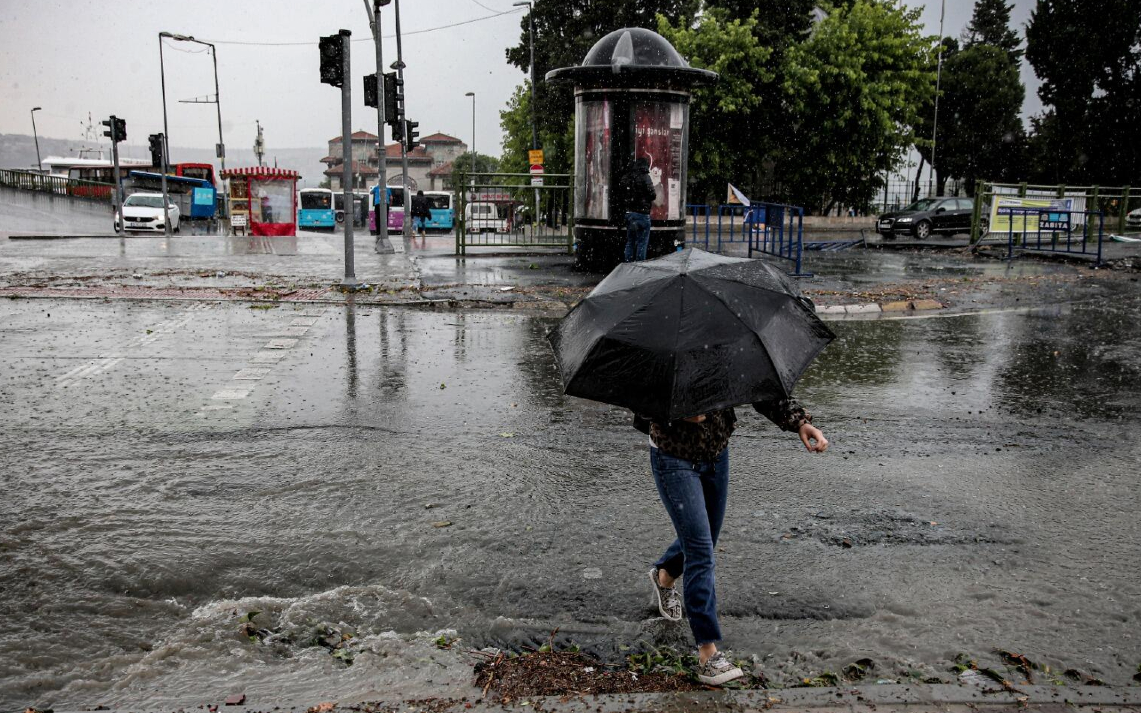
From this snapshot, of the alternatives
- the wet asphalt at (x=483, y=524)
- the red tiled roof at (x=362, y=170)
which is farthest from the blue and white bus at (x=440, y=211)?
the red tiled roof at (x=362, y=170)

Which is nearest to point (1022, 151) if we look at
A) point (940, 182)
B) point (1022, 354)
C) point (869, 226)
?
point (940, 182)

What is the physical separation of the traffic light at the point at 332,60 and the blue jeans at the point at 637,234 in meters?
4.84

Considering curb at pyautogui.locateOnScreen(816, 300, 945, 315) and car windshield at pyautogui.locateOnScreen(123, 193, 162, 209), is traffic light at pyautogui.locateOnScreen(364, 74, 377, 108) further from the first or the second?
car windshield at pyautogui.locateOnScreen(123, 193, 162, 209)

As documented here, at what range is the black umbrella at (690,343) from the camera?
10.9 feet

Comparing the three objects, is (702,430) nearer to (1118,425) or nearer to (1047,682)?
(1047,682)

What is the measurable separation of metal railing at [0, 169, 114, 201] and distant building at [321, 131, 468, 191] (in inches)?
2339

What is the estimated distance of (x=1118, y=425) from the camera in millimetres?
7184

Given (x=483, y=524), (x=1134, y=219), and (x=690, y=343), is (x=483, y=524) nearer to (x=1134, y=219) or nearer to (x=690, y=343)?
(x=690, y=343)

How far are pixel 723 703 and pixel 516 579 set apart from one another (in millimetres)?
1392

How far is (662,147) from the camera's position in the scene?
16.0 metres

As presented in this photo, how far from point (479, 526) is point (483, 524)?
37mm

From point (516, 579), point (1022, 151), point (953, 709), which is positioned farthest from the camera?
point (1022, 151)

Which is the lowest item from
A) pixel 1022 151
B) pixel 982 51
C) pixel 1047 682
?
pixel 1047 682

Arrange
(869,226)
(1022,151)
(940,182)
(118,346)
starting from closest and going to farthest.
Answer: (118,346)
(869,226)
(1022,151)
(940,182)
